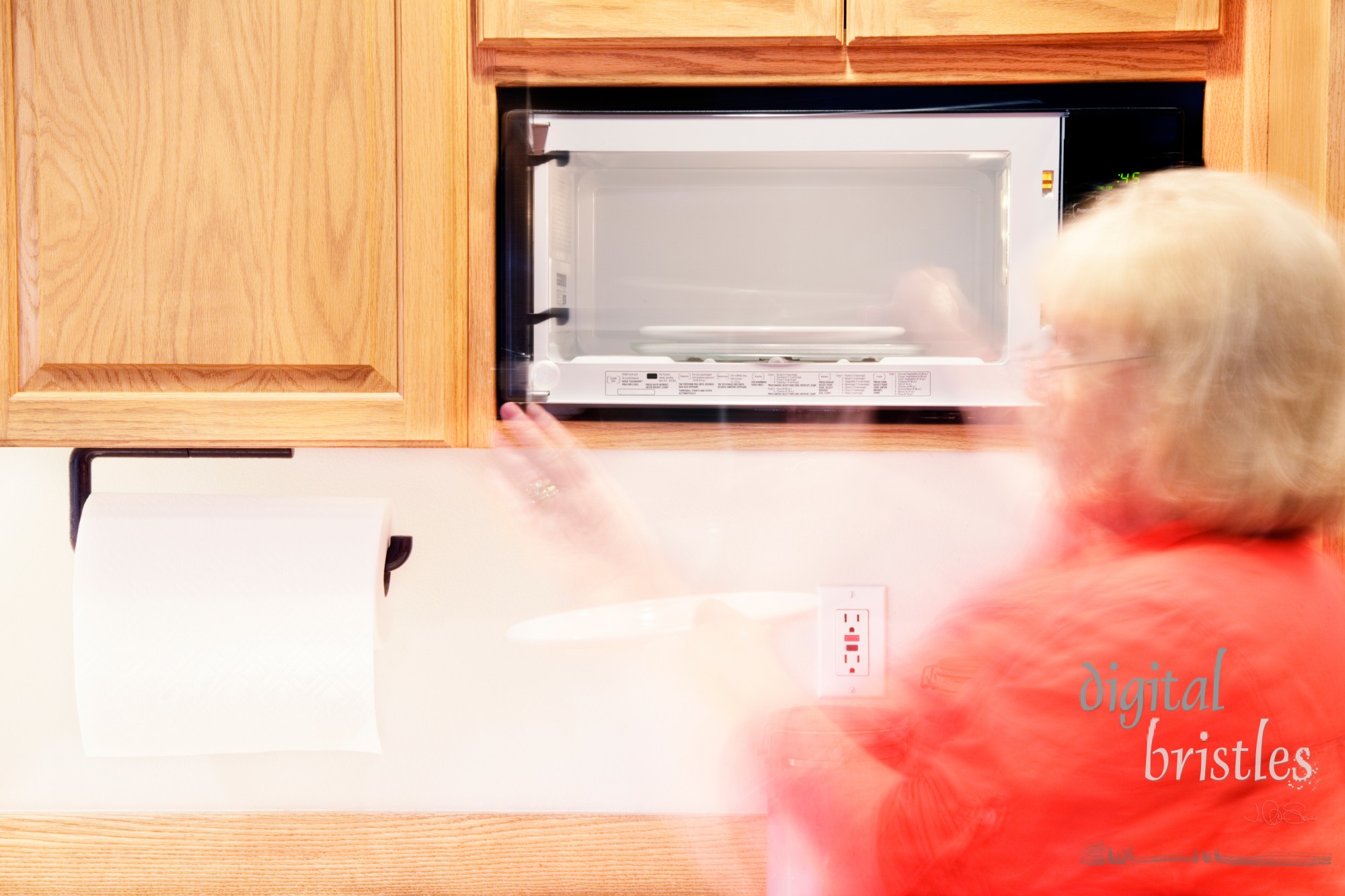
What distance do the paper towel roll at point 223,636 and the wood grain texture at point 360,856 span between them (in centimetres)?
21

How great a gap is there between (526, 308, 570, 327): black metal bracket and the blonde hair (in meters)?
0.43

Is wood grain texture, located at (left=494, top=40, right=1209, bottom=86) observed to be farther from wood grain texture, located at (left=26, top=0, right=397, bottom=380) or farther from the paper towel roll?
the paper towel roll

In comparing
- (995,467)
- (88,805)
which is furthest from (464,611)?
(995,467)

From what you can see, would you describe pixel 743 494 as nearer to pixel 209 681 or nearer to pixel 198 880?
pixel 209 681

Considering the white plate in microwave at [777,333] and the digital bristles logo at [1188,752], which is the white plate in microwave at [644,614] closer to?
the white plate in microwave at [777,333]

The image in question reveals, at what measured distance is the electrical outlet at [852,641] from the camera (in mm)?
1169

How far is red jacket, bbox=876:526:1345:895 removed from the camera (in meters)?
0.62

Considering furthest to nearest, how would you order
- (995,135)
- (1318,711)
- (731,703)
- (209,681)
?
(731,703)
(209,681)
(995,135)
(1318,711)

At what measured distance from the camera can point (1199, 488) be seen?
2.20 feet

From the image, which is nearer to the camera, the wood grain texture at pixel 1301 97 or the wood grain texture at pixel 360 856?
the wood grain texture at pixel 1301 97

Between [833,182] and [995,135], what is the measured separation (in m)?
0.13

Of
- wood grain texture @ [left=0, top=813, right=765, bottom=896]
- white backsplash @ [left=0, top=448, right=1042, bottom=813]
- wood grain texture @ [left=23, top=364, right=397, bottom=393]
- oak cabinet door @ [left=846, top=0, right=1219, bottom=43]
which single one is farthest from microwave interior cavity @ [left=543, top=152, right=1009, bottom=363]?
wood grain texture @ [left=0, top=813, right=765, bottom=896]

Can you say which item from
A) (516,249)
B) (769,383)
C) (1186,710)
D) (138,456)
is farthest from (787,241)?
(138,456)

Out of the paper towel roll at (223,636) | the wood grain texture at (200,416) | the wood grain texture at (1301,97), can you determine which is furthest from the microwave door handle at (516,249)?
the wood grain texture at (1301,97)
